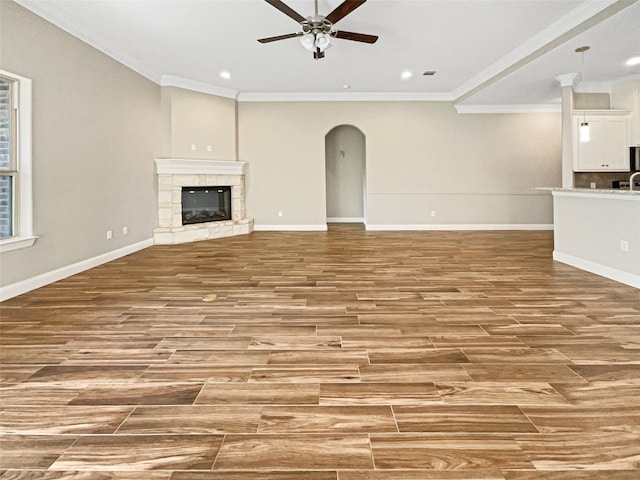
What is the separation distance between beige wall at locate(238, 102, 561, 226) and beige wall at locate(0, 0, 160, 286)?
296cm

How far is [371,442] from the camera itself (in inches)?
61.8

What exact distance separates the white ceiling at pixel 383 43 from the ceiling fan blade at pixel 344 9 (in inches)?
13.9

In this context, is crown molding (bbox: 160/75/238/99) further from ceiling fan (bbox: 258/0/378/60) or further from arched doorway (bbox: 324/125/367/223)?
ceiling fan (bbox: 258/0/378/60)

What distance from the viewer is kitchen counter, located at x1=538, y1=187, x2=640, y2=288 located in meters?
4.10

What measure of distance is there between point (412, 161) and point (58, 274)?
282 inches

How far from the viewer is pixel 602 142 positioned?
21.6 ft

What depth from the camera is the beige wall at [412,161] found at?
29.9 ft

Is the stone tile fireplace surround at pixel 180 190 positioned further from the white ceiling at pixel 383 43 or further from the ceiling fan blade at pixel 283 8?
the ceiling fan blade at pixel 283 8

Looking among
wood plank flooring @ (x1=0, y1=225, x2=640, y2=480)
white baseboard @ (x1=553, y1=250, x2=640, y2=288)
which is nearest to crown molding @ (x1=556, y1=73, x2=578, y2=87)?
white baseboard @ (x1=553, y1=250, x2=640, y2=288)

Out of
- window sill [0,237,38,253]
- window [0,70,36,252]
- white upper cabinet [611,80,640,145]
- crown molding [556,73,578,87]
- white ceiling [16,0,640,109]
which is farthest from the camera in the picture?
white upper cabinet [611,80,640,145]

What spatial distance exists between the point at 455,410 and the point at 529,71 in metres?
6.14

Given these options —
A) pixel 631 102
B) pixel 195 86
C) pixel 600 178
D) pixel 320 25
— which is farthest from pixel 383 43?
pixel 600 178

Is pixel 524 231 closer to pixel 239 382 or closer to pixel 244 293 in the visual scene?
pixel 244 293

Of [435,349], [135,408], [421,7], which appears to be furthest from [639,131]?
[135,408]
